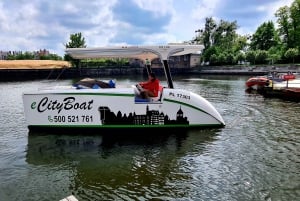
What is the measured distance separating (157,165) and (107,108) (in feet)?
13.7

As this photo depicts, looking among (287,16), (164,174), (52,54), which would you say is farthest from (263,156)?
(52,54)

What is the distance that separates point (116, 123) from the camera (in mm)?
13242

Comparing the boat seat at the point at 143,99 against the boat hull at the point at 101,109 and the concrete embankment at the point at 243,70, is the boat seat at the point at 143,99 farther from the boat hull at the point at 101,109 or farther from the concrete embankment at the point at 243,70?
the concrete embankment at the point at 243,70

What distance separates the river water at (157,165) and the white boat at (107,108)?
0.59m

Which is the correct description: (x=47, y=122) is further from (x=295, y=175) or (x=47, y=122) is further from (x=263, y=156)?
(x=295, y=175)

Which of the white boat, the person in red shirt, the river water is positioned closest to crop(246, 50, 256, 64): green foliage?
the river water

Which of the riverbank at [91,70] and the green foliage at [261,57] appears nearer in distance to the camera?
the riverbank at [91,70]

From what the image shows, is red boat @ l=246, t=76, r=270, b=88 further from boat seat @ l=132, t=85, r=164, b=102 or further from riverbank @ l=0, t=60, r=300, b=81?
riverbank @ l=0, t=60, r=300, b=81

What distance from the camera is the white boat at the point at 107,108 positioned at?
42.5 ft

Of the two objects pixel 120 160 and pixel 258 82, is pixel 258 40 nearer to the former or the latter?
pixel 258 82

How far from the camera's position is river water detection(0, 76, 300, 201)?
7.80 meters

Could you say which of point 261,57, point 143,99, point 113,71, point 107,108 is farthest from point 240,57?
point 107,108

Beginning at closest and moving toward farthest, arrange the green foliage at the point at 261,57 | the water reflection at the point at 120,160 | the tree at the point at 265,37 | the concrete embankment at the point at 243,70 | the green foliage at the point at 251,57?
the water reflection at the point at 120,160 → the concrete embankment at the point at 243,70 → the green foliage at the point at 261,57 → the green foliage at the point at 251,57 → the tree at the point at 265,37

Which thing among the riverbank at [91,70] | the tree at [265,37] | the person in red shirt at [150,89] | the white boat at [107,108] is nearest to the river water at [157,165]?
the white boat at [107,108]
